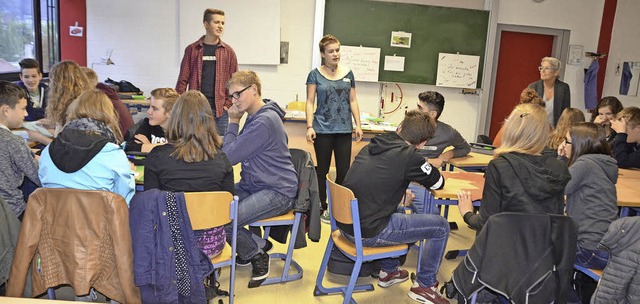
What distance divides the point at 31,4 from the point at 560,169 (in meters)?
5.80

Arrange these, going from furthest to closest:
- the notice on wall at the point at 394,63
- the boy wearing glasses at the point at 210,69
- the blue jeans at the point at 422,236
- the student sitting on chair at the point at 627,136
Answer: the notice on wall at the point at 394,63, the boy wearing glasses at the point at 210,69, the student sitting on chair at the point at 627,136, the blue jeans at the point at 422,236

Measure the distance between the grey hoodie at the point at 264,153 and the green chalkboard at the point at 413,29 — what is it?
3832 mm

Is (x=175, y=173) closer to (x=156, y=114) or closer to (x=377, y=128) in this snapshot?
(x=156, y=114)

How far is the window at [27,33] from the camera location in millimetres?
5270

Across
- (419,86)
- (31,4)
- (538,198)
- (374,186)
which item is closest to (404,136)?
(374,186)

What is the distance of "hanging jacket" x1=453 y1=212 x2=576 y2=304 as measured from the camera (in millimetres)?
2184

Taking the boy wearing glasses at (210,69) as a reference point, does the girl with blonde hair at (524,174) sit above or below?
below

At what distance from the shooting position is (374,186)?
102 inches

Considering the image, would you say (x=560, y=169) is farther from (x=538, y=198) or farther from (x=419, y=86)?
(x=419, y=86)

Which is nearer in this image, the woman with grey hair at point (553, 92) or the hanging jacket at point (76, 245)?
the hanging jacket at point (76, 245)

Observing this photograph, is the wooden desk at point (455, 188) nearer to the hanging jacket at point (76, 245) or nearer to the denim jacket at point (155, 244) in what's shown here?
the denim jacket at point (155, 244)

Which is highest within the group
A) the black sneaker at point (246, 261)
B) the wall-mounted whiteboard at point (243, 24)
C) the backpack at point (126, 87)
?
the wall-mounted whiteboard at point (243, 24)

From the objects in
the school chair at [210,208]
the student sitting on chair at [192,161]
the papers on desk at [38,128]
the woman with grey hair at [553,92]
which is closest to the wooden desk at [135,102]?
the papers on desk at [38,128]

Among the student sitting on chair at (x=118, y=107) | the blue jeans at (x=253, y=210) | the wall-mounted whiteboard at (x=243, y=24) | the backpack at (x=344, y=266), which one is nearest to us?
the blue jeans at (x=253, y=210)
